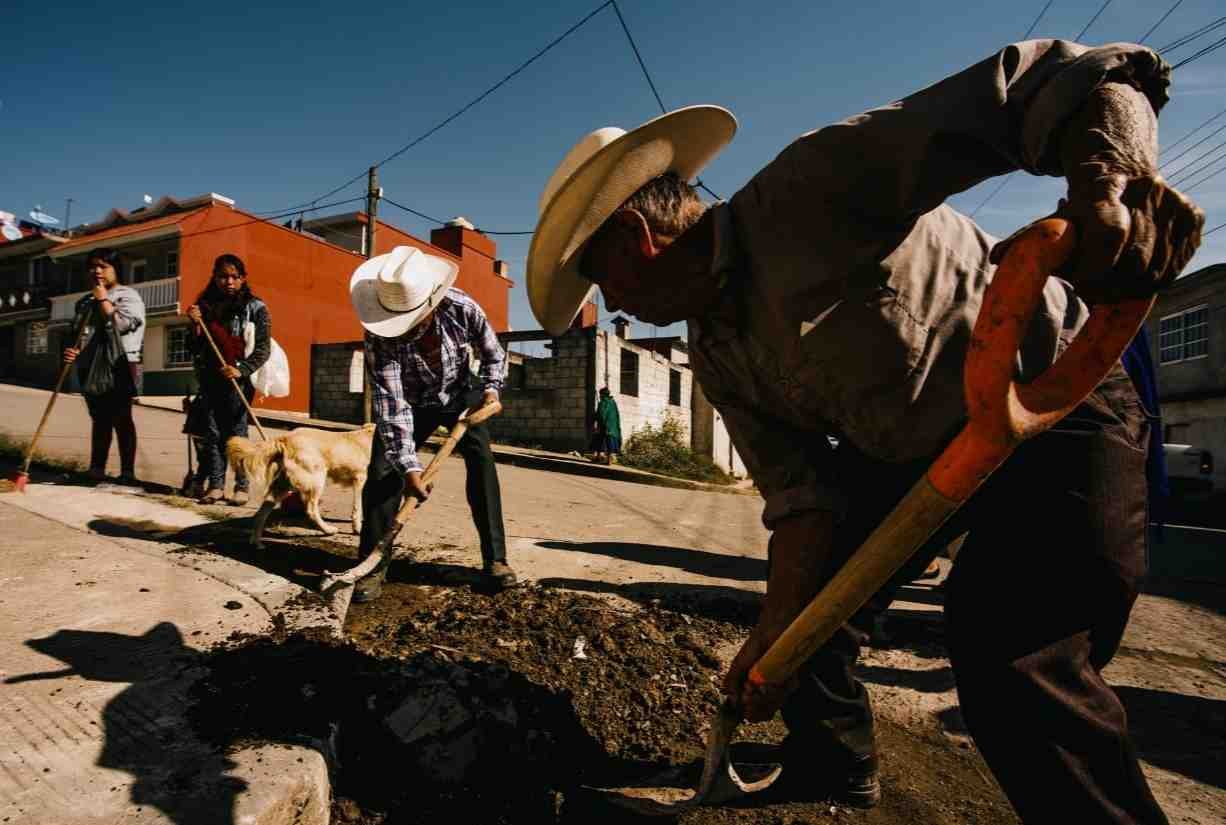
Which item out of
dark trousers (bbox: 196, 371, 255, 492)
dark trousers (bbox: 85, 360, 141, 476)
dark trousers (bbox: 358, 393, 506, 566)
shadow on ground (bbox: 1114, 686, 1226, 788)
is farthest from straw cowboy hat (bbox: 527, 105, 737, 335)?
dark trousers (bbox: 85, 360, 141, 476)

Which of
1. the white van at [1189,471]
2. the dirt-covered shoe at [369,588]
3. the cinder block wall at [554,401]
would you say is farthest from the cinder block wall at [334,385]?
the white van at [1189,471]

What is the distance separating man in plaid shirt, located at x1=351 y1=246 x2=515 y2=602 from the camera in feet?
10.3

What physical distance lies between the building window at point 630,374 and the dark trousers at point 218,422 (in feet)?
37.7

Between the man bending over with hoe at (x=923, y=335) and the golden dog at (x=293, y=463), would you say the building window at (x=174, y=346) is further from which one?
the man bending over with hoe at (x=923, y=335)

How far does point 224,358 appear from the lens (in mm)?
5055

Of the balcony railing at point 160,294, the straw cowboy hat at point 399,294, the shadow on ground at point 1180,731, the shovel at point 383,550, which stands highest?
the balcony railing at point 160,294

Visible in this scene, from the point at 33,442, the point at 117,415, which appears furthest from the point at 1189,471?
the point at 33,442

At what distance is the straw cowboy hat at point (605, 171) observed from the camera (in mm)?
1477

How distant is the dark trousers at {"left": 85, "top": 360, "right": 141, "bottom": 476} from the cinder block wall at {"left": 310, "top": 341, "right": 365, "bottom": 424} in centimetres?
1163

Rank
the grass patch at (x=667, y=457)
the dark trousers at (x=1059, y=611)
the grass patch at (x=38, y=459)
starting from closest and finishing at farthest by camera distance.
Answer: the dark trousers at (x=1059, y=611), the grass patch at (x=38, y=459), the grass patch at (x=667, y=457)

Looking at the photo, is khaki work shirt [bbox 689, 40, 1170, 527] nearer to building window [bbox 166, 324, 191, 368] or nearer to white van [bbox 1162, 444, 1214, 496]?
white van [bbox 1162, 444, 1214, 496]

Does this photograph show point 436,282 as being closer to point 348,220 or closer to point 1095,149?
point 1095,149

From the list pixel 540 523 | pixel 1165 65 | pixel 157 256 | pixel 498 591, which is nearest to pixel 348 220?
pixel 157 256

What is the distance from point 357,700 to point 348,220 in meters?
30.2
